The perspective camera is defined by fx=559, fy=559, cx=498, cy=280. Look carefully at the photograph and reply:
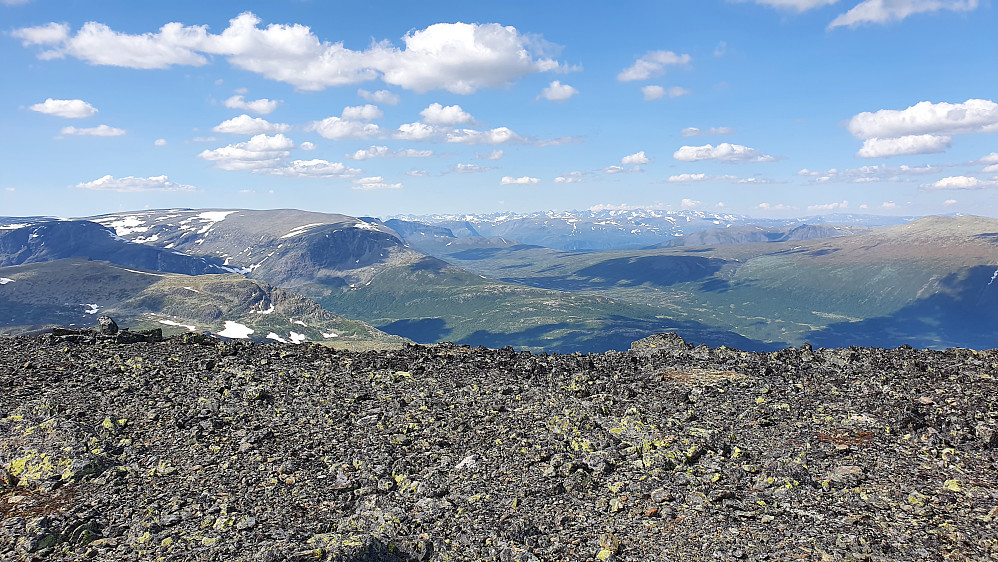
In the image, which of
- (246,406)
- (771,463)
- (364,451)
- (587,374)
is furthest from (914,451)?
(246,406)

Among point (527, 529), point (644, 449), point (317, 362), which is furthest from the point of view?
point (317, 362)

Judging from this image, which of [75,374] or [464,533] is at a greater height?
[75,374]

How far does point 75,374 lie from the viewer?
23.7 metres

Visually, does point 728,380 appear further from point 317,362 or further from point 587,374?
point 317,362

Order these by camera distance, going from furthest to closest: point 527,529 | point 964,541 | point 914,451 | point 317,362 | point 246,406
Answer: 1. point 317,362
2. point 246,406
3. point 914,451
4. point 527,529
5. point 964,541

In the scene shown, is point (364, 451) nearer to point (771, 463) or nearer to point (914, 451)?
point (771, 463)

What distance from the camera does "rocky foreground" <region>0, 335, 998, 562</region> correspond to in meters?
13.6

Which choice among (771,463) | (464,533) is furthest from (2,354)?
(771,463)

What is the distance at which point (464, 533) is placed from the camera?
14.4 metres

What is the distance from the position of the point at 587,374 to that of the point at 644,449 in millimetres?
6519

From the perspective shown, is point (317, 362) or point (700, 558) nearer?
point (700, 558)

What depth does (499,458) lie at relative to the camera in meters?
17.9

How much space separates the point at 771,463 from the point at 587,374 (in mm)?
8877

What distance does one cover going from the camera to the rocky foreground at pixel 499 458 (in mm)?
13625
